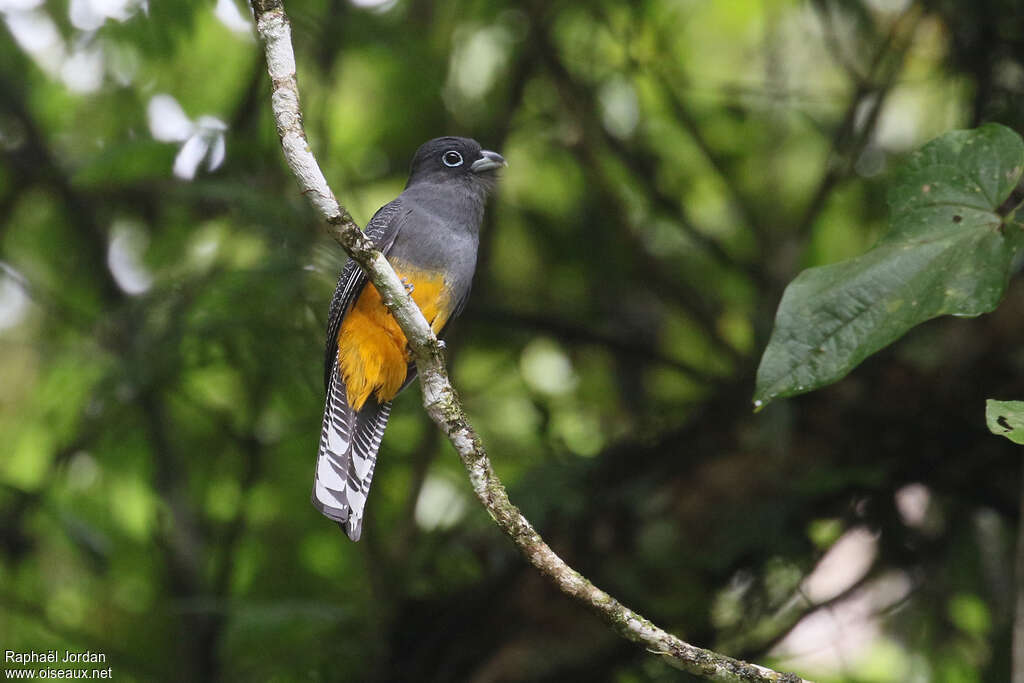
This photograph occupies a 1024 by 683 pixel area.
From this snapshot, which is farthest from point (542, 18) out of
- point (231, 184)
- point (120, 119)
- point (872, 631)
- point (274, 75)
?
point (872, 631)

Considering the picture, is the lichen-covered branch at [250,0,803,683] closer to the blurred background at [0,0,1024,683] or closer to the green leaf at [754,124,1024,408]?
the green leaf at [754,124,1024,408]

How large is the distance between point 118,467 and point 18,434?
0.67 m

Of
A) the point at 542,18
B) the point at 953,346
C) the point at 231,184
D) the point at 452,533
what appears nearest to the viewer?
the point at 953,346

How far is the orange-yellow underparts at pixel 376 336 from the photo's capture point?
3451 mm

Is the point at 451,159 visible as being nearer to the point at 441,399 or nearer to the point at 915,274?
the point at 441,399

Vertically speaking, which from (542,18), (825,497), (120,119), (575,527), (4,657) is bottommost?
(4,657)

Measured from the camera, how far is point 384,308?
3.44 m

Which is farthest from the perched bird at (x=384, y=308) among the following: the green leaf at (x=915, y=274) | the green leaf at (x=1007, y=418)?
the green leaf at (x=1007, y=418)

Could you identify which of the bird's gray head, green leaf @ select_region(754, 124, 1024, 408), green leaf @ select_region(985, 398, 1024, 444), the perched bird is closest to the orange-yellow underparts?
the perched bird

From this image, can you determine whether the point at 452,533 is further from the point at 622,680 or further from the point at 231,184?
the point at 231,184

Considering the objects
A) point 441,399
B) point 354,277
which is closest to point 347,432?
point 354,277

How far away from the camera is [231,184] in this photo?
3959mm

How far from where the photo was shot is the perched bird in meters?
3.32

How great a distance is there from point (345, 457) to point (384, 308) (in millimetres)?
562
